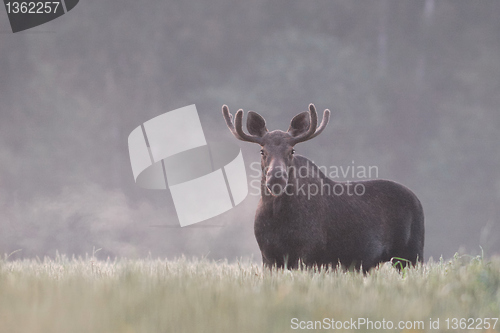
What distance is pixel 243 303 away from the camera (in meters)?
2.82

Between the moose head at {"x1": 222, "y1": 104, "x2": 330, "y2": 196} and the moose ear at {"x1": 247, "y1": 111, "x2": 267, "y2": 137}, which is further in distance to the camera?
the moose ear at {"x1": 247, "y1": 111, "x2": 267, "y2": 137}

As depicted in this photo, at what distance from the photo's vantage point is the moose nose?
5.34m

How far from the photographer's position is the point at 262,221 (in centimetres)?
577

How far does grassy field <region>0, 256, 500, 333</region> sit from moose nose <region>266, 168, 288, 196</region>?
156 centimetres

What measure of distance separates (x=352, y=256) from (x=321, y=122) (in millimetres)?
1957

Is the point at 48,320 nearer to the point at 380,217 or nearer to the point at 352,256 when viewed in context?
the point at 352,256

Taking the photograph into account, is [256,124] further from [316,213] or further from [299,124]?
[316,213]

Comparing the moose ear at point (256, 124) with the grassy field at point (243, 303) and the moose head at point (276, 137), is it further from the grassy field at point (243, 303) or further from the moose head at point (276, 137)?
the grassy field at point (243, 303)

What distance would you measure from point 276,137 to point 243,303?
329 cm

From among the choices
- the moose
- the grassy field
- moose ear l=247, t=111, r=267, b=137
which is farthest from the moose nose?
the grassy field

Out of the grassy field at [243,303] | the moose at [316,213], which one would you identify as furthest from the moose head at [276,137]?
the grassy field at [243,303]

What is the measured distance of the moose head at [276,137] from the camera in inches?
213

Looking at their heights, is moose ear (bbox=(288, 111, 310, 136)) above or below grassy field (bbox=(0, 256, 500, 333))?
above

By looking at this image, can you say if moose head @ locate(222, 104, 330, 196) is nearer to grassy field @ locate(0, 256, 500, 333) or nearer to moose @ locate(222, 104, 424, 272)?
moose @ locate(222, 104, 424, 272)
